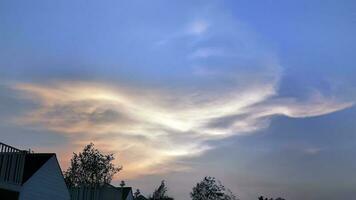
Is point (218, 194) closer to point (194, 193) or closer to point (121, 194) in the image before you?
point (194, 193)

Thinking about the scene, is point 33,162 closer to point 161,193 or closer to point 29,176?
point 29,176

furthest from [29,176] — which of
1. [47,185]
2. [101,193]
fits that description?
[101,193]

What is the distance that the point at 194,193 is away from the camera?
72.2 meters

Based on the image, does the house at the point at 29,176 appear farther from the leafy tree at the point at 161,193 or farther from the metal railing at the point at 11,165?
the leafy tree at the point at 161,193

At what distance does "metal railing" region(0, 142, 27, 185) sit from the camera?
83.1 ft

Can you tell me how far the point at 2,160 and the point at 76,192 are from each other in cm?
1419

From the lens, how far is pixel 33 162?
97.5ft

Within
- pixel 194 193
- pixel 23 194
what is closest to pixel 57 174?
pixel 23 194

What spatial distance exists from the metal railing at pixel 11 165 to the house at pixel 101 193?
11959 millimetres

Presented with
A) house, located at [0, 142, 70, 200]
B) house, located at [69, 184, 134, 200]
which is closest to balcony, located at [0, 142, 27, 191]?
house, located at [0, 142, 70, 200]

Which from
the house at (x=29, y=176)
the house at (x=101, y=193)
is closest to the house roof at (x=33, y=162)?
the house at (x=29, y=176)

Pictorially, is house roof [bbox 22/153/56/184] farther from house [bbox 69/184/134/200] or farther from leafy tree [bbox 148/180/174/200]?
leafy tree [bbox 148/180/174/200]

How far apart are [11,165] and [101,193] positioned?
19.5 metres

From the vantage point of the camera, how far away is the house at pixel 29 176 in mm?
25828
